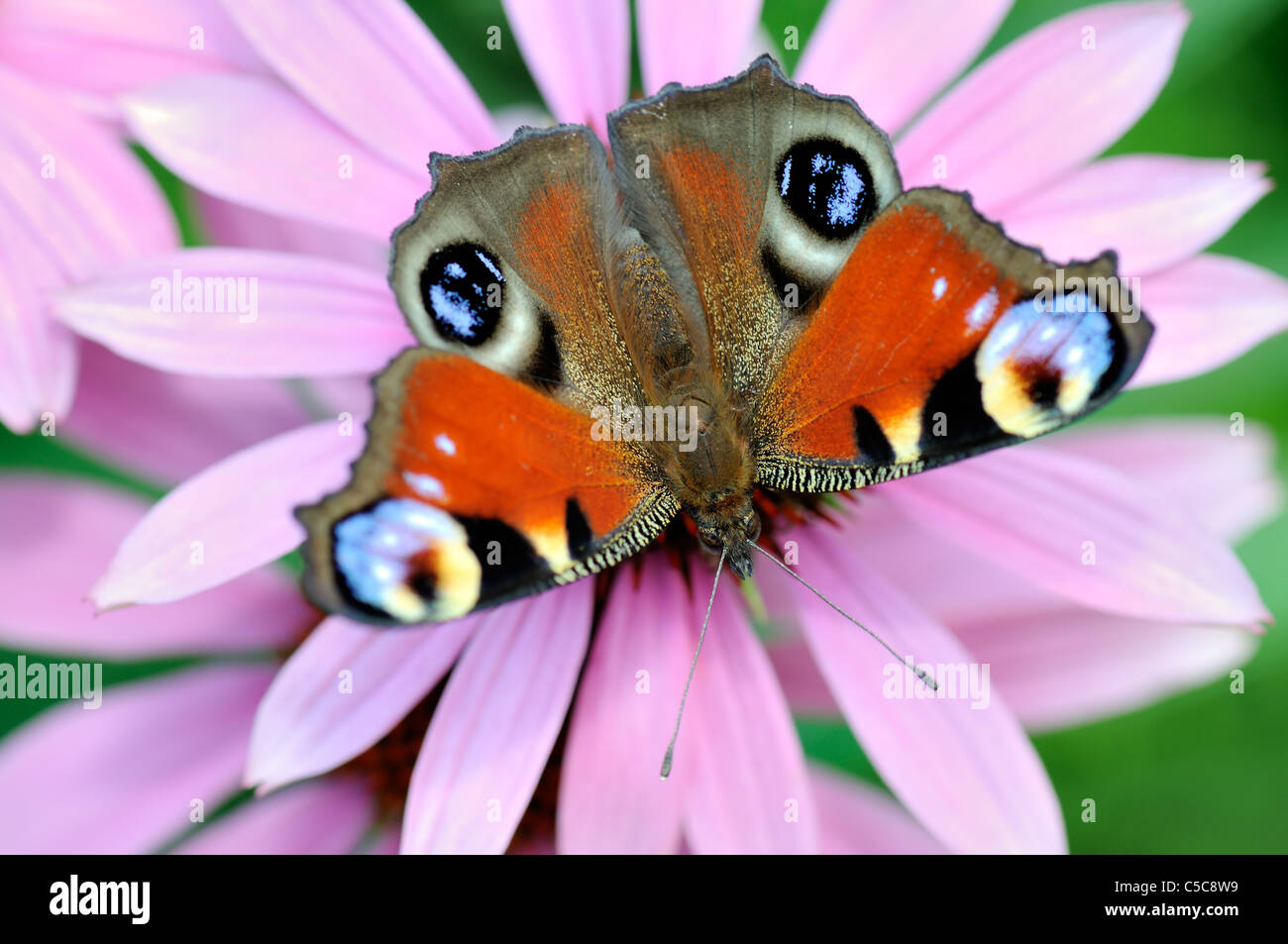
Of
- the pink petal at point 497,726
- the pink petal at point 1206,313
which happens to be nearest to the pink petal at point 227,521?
the pink petal at point 497,726

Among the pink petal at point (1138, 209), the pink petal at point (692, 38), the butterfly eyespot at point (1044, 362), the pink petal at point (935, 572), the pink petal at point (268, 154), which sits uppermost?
the pink petal at point (692, 38)

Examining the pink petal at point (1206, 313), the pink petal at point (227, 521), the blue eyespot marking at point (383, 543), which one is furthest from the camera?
the pink petal at point (1206, 313)

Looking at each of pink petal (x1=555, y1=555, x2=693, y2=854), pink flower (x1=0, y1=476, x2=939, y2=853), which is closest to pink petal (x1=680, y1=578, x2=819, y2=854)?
pink petal (x1=555, y1=555, x2=693, y2=854)

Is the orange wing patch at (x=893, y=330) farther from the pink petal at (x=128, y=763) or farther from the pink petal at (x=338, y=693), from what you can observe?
the pink petal at (x=128, y=763)

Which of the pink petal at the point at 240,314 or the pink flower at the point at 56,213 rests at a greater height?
the pink flower at the point at 56,213

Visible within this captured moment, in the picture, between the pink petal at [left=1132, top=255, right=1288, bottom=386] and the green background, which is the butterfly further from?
the green background
